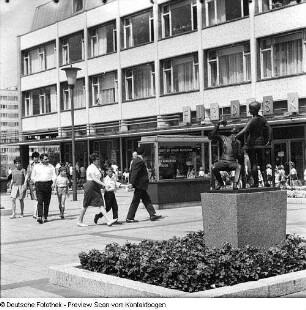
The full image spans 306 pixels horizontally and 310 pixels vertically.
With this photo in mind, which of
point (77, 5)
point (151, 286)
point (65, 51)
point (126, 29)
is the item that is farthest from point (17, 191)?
point (65, 51)

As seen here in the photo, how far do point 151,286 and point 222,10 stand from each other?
31.0m

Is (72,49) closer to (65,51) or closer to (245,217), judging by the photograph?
(65,51)

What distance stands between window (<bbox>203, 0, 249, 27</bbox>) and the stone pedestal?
27082 millimetres

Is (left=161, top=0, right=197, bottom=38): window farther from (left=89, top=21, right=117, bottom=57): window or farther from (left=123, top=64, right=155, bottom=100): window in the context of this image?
(left=89, top=21, right=117, bottom=57): window

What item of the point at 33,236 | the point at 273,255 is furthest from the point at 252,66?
the point at 273,255

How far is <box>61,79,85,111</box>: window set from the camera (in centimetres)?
4788

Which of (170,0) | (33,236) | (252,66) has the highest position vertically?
(170,0)

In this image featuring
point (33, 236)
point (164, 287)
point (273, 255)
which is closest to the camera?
point (164, 287)

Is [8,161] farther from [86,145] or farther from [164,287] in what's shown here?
[164,287]

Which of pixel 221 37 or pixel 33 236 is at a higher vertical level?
pixel 221 37

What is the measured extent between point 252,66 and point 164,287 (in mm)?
28762

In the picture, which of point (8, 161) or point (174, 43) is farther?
point (8, 161)

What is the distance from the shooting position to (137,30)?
1654 inches
